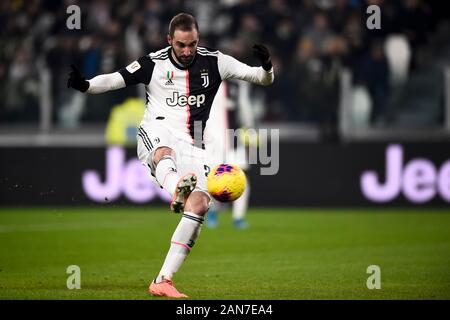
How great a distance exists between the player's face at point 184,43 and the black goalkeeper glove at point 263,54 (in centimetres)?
53

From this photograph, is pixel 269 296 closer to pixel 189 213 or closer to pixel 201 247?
pixel 189 213

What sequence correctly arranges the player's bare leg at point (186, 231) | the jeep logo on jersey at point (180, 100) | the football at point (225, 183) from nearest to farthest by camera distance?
1. the football at point (225, 183)
2. the player's bare leg at point (186, 231)
3. the jeep logo on jersey at point (180, 100)

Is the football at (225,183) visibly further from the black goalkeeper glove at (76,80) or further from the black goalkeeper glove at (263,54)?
the black goalkeeper glove at (76,80)

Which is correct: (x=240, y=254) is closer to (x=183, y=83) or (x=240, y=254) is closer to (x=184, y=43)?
(x=183, y=83)

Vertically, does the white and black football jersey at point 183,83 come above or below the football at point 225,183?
above

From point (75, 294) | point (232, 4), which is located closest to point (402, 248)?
point (75, 294)

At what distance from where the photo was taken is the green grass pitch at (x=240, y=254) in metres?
9.38

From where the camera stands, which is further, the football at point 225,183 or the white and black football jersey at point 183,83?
the white and black football jersey at point 183,83

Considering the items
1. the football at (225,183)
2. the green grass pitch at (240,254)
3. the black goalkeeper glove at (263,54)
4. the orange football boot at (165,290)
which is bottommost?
the green grass pitch at (240,254)

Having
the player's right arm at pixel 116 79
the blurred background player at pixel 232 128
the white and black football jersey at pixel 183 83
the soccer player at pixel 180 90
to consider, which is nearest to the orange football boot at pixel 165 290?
the soccer player at pixel 180 90

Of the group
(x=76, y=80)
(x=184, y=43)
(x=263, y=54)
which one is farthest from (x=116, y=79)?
(x=263, y=54)

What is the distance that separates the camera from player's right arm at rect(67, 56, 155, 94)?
29.6ft

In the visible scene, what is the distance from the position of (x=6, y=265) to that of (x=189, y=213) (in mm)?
3357

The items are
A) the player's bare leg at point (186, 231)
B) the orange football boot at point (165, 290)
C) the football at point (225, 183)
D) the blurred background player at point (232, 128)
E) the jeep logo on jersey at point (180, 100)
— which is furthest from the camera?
the blurred background player at point (232, 128)
